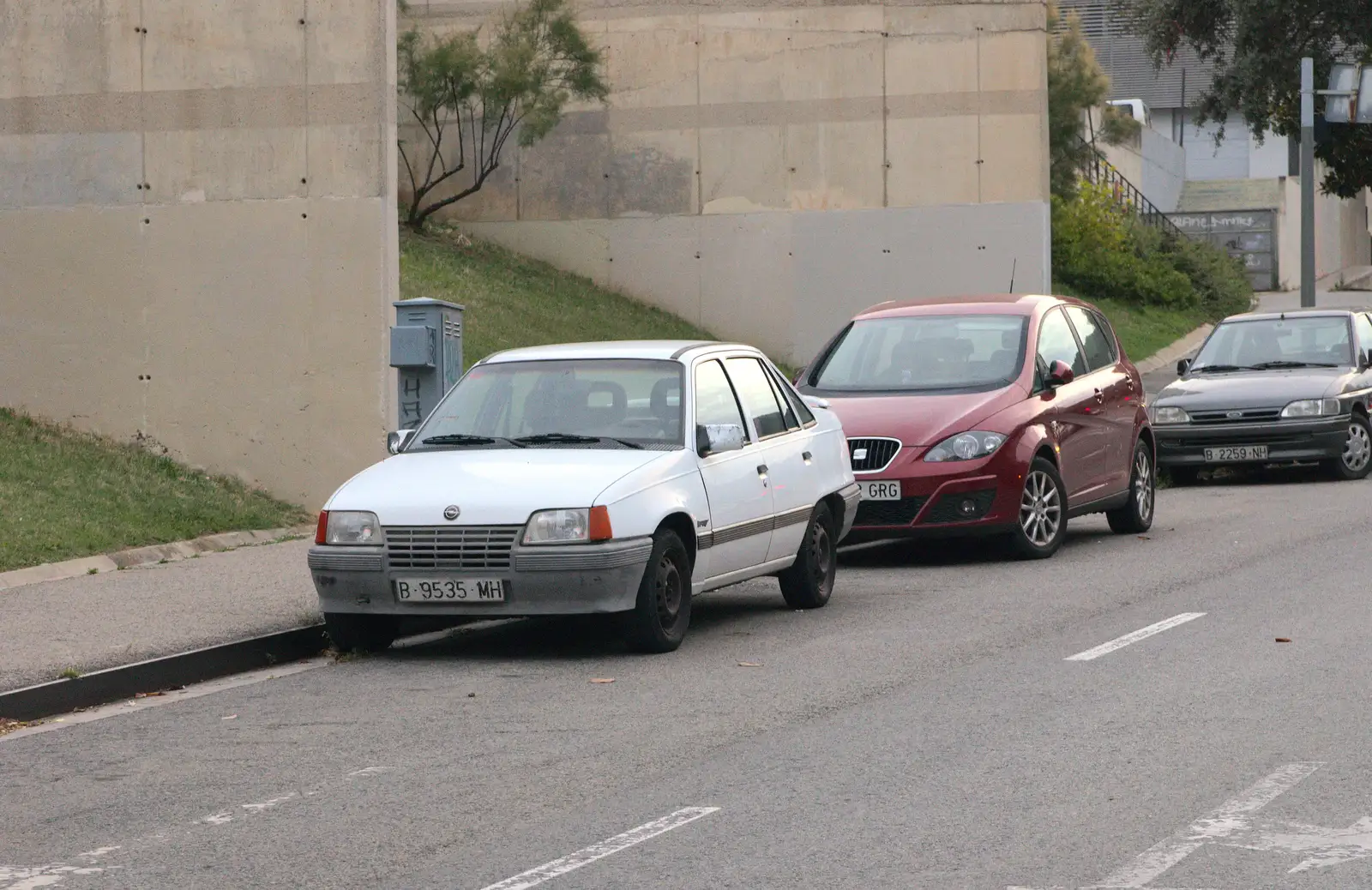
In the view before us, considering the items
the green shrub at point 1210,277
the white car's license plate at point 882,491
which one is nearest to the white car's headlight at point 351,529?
the white car's license plate at point 882,491

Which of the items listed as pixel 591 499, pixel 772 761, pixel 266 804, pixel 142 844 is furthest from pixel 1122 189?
pixel 142 844

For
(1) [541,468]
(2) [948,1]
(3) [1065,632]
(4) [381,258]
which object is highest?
(2) [948,1]

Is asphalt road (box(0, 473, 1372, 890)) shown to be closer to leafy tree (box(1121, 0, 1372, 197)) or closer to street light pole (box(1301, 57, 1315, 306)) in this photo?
street light pole (box(1301, 57, 1315, 306))

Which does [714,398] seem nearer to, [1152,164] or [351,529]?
[351,529]

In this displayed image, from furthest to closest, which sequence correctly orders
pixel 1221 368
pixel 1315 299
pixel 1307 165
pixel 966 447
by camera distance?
1. pixel 1315 299
2. pixel 1307 165
3. pixel 1221 368
4. pixel 966 447

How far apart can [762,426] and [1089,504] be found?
418 centimetres

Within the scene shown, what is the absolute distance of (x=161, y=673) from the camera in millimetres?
9555

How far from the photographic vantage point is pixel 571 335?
27.3 m

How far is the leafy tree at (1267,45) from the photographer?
2952cm

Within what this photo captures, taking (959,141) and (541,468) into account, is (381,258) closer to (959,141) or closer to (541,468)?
(541,468)

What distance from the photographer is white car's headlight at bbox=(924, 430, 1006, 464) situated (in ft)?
43.4

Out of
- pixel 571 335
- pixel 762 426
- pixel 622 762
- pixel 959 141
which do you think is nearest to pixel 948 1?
pixel 959 141

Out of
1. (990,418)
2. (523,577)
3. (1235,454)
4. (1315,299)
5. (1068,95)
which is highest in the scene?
(1068,95)

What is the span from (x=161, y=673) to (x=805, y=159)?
22.0 m
